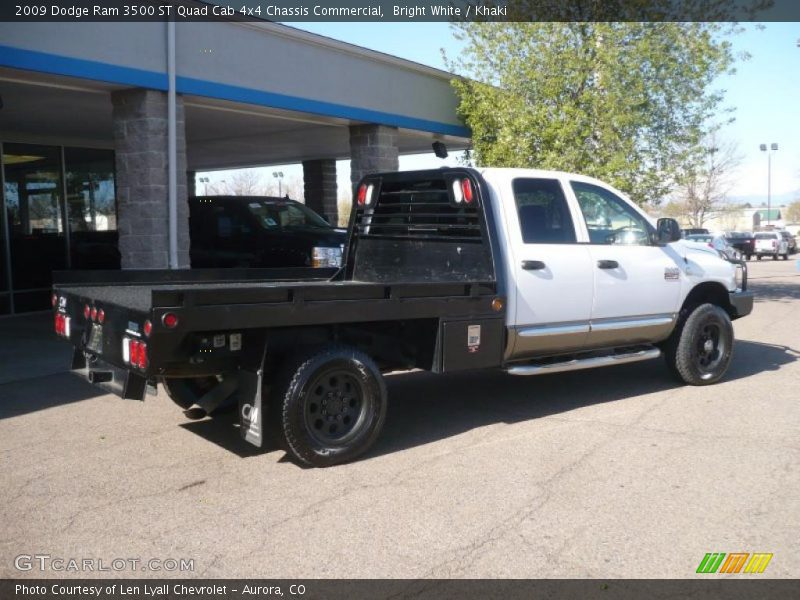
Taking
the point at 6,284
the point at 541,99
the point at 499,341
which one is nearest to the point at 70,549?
the point at 499,341

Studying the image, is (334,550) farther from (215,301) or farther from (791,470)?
(791,470)

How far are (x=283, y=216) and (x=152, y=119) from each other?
3.39 m

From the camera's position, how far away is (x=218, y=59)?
35.6ft

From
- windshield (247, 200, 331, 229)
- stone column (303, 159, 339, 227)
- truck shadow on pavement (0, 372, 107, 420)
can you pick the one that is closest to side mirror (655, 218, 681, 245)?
truck shadow on pavement (0, 372, 107, 420)

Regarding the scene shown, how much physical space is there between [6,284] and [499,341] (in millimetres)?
10904

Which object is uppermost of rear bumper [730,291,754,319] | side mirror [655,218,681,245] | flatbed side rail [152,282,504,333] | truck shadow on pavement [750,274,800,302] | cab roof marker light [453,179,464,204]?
cab roof marker light [453,179,464,204]

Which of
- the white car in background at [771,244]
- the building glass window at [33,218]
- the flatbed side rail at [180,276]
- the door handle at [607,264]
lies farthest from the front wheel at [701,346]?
the white car in background at [771,244]

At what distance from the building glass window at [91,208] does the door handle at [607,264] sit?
1168 cm

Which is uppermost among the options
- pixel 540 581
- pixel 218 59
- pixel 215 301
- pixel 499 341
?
pixel 218 59

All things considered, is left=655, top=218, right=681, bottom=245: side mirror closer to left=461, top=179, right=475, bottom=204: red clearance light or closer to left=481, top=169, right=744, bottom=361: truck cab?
left=481, top=169, right=744, bottom=361: truck cab

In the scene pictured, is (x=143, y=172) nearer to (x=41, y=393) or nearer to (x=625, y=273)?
(x=41, y=393)

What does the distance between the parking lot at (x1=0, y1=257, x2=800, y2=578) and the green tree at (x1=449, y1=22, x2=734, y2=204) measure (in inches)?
316

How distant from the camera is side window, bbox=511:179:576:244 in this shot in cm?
660

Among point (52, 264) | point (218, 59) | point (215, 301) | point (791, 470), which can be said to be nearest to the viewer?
point (215, 301)
